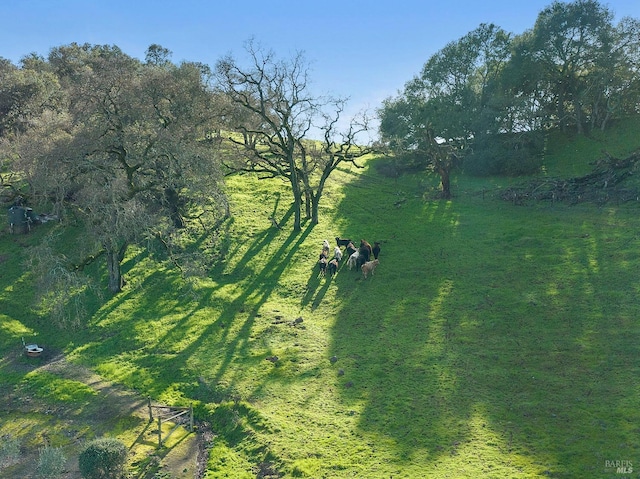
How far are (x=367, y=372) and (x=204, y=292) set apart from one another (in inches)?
521

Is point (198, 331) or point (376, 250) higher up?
point (376, 250)

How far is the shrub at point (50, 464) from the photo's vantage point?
53.3 ft

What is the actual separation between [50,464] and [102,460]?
2014 millimetres

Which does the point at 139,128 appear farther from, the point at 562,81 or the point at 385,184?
the point at 562,81

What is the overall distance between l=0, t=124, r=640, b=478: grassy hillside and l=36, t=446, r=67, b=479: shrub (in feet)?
5.53

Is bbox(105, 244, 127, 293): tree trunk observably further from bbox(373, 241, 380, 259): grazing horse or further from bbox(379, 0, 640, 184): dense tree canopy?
bbox(379, 0, 640, 184): dense tree canopy

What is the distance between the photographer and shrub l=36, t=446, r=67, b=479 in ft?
53.3

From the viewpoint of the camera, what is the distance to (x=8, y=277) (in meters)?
32.8

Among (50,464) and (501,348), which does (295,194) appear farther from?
(50,464)

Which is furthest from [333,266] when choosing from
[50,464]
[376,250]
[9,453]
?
[9,453]

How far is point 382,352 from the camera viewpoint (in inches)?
895

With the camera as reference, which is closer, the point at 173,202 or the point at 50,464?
the point at 50,464

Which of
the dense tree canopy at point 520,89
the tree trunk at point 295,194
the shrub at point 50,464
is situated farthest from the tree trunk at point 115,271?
the dense tree canopy at point 520,89

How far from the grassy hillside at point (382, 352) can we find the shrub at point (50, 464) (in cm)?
169
